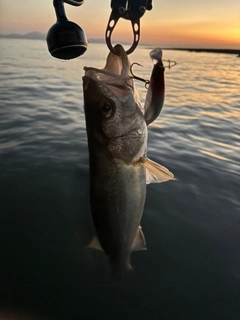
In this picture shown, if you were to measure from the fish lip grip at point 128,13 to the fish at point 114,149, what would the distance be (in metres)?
0.18

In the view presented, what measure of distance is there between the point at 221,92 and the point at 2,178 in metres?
16.7

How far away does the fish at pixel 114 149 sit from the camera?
264 cm

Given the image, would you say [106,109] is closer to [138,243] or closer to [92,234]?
[138,243]

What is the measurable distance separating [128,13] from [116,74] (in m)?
0.47

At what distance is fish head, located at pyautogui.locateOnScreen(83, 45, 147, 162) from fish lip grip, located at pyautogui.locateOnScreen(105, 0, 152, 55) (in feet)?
0.55

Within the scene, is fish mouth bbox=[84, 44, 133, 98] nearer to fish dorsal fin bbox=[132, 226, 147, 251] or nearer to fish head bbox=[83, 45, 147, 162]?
fish head bbox=[83, 45, 147, 162]

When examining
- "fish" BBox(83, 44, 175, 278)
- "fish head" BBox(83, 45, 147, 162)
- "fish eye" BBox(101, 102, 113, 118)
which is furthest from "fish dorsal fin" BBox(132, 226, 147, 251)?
"fish eye" BBox(101, 102, 113, 118)

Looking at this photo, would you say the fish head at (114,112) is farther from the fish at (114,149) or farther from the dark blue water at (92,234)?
the dark blue water at (92,234)

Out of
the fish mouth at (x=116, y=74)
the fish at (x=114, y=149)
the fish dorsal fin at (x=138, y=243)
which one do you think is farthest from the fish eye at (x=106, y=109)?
the fish dorsal fin at (x=138, y=243)

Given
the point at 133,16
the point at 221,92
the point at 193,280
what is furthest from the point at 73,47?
the point at 221,92

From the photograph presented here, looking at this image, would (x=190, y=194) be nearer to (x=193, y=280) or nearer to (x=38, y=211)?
(x=193, y=280)

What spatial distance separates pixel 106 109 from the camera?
2.68 m

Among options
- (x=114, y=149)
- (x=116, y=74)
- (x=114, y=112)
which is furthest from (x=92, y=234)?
(x=116, y=74)

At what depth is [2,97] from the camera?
13.3 metres
